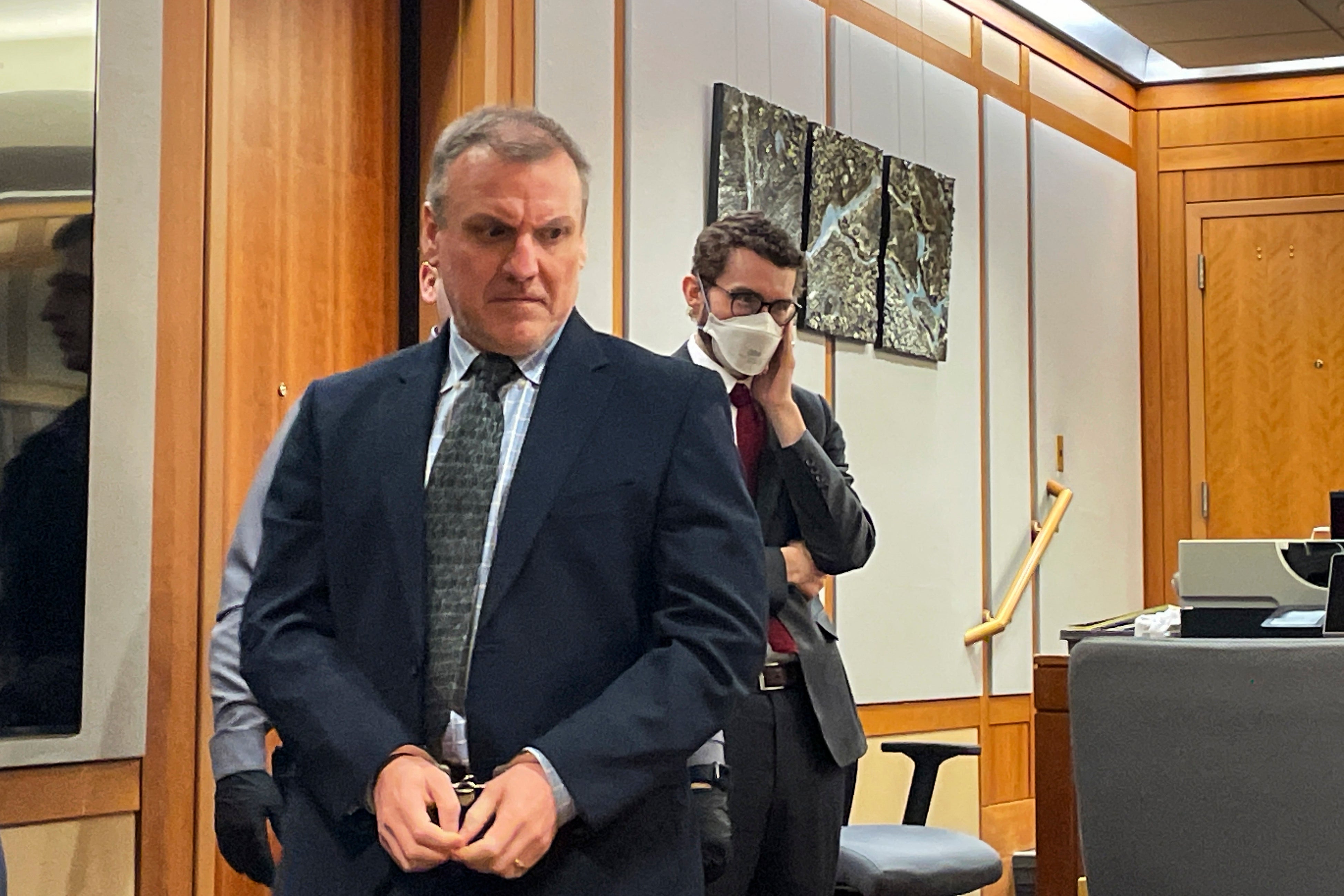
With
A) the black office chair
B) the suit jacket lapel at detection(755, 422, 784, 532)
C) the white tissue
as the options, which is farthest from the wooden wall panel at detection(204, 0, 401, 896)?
the white tissue

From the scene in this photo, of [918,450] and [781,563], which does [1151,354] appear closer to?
[918,450]

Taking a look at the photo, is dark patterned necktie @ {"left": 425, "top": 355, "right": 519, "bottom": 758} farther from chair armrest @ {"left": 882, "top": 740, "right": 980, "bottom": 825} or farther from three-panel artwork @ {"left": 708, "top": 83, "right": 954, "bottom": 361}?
three-panel artwork @ {"left": 708, "top": 83, "right": 954, "bottom": 361}

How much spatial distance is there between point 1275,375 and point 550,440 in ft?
20.0

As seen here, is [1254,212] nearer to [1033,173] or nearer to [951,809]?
[1033,173]

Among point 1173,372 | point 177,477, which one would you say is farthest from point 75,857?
point 1173,372

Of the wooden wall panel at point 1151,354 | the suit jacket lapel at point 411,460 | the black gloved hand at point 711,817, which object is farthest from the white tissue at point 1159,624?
the wooden wall panel at point 1151,354

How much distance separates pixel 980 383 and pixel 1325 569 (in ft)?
10.5

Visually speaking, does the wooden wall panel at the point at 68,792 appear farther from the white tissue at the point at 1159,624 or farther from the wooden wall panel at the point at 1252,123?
the wooden wall panel at the point at 1252,123

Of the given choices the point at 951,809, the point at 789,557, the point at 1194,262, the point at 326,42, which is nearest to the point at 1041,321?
the point at 1194,262

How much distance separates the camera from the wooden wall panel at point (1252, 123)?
280 inches

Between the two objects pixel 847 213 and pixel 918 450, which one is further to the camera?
pixel 918 450

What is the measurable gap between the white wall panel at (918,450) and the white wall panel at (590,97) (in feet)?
3.98

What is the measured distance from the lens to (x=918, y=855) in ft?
11.5

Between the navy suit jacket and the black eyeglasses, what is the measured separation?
1.09m
